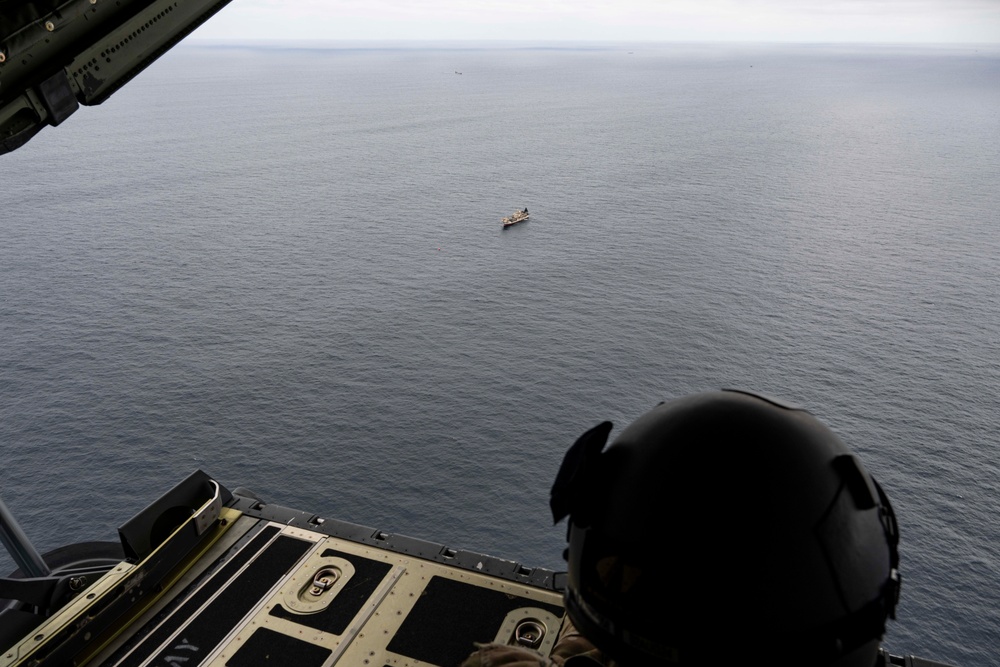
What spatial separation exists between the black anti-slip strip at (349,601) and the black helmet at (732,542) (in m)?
6.80

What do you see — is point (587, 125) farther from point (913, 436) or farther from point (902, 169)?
point (913, 436)

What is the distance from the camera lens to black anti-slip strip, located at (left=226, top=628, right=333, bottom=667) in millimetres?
8828

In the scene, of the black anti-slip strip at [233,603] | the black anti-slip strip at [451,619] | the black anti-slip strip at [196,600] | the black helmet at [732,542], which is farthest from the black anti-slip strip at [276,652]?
the black helmet at [732,542]

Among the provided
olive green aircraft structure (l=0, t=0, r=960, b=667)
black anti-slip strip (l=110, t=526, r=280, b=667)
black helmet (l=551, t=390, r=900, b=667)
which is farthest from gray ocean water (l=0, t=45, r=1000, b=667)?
black helmet (l=551, t=390, r=900, b=667)

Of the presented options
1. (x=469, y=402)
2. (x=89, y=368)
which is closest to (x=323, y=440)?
(x=469, y=402)

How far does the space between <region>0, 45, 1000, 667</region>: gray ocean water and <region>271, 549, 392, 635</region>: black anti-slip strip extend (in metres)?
28.3

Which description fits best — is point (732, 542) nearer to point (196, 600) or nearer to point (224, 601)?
point (224, 601)

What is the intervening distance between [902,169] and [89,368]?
3666 inches

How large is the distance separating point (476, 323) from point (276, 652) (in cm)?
4547

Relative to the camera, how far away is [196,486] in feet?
37.7

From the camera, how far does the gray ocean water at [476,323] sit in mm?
41062

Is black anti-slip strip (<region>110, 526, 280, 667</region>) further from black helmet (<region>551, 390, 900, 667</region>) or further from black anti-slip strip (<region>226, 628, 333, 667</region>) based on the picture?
black helmet (<region>551, 390, 900, 667</region>)

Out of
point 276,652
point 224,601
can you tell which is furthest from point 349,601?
point 224,601

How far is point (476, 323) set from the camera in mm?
54188
